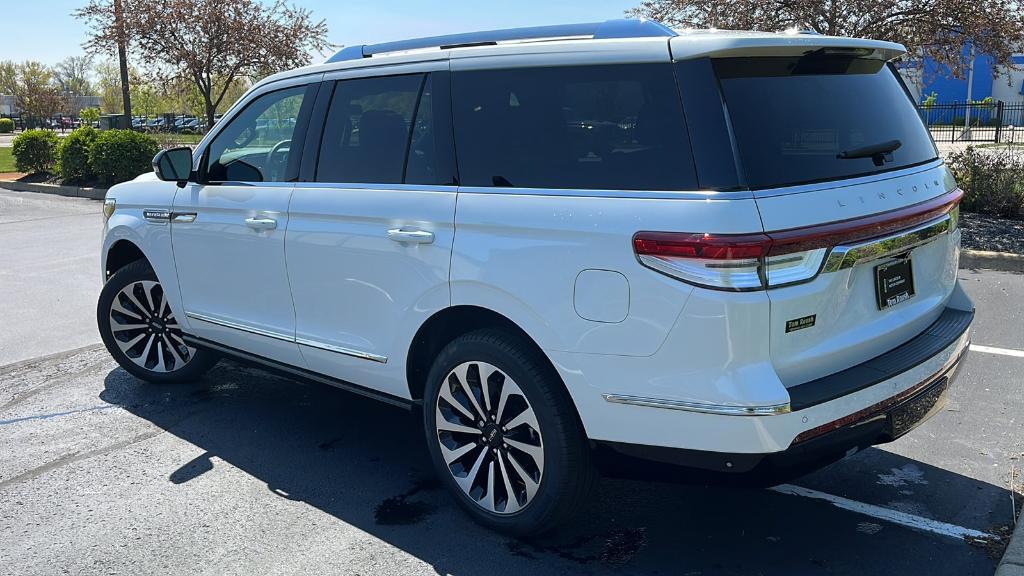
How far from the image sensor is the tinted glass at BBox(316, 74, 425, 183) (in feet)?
13.3

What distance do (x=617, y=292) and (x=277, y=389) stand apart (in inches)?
133

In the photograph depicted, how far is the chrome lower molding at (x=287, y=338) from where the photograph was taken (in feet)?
13.7

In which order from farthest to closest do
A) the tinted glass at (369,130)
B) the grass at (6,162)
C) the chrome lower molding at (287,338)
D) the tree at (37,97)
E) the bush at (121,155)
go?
the tree at (37,97)
the grass at (6,162)
the bush at (121,155)
the chrome lower molding at (287,338)
the tinted glass at (369,130)

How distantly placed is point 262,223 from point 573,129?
1.88 meters

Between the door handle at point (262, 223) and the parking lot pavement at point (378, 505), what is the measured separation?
46.9 inches

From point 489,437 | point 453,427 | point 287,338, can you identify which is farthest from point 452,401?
point 287,338

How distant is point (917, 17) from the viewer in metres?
11.8

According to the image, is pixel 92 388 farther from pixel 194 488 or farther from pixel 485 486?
pixel 485 486

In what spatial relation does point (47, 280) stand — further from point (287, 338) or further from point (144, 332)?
point (287, 338)

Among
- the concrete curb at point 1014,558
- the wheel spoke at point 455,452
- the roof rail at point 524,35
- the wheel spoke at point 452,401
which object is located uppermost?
the roof rail at point 524,35

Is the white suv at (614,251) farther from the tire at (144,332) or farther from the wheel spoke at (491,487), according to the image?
the tire at (144,332)

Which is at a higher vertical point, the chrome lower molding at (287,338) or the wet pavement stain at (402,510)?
the chrome lower molding at (287,338)

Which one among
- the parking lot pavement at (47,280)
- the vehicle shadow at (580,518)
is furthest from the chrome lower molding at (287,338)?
the parking lot pavement at (47,280)

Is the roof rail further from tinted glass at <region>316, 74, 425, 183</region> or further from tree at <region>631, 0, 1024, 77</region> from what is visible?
tree at <region>631, 0, 1024, 77</region>
